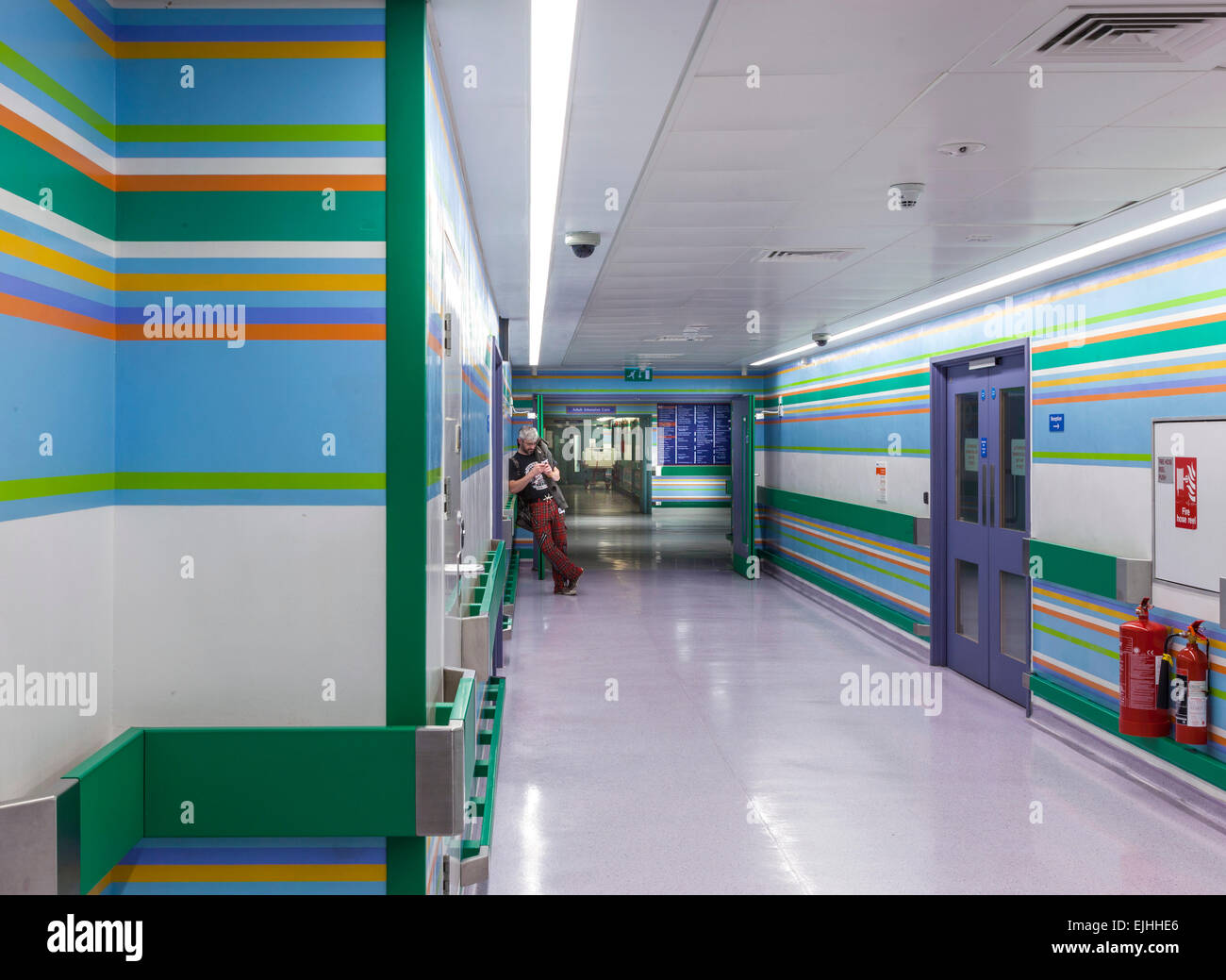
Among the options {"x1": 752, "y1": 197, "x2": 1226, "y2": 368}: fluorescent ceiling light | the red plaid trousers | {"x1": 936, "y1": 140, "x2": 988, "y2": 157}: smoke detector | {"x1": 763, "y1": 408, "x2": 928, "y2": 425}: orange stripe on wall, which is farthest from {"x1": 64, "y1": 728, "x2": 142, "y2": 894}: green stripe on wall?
the red plaid trousers

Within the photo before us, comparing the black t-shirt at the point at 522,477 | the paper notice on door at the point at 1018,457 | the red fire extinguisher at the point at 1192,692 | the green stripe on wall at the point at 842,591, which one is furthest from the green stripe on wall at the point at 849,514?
the red fire extinguisher at the point at 1192,692

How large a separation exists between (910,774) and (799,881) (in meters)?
1.48

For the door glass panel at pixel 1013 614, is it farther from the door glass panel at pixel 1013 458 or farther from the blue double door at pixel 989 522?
the door glass panel at pixel 1013 458

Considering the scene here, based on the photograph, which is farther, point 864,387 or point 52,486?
point 864,387

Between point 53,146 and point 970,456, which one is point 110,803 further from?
point 970,456

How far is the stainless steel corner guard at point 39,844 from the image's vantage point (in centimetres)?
155

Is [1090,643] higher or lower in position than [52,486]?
lower

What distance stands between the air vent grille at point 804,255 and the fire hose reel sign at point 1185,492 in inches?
74.0

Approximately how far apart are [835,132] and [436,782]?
2.34 m

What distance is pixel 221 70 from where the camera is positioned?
202 cm

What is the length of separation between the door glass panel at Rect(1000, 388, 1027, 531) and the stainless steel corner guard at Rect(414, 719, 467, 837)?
5211 millimetres

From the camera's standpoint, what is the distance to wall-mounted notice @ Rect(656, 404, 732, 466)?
17562 mm

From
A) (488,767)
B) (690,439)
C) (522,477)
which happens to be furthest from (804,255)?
(690,439)

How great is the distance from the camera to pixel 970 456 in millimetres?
7078
